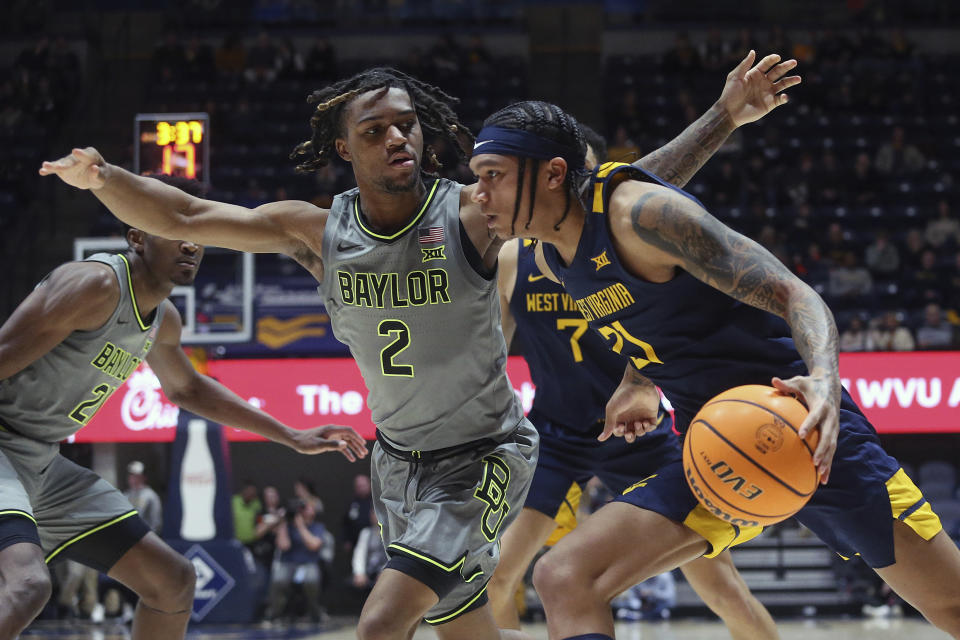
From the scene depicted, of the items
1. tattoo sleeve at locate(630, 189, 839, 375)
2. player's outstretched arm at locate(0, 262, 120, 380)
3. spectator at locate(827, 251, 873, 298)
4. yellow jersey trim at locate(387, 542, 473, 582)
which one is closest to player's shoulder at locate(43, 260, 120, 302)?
player's outstretched arm at locate(0, 262, 120, 380)

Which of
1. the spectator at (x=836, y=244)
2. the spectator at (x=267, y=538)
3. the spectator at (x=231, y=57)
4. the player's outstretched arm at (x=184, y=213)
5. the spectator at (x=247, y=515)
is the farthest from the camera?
the spectator at (x=231, y=57)

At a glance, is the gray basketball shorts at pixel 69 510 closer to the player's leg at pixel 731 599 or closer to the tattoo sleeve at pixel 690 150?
the player's leg at pixel 731 599

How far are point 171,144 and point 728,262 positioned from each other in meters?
6.29

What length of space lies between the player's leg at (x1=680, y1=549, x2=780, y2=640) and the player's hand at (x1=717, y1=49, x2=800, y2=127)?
5.82ft

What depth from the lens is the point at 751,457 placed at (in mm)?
2781

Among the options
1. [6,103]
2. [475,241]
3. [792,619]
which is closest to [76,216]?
[6,103]

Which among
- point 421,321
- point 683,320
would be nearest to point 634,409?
point 683,320

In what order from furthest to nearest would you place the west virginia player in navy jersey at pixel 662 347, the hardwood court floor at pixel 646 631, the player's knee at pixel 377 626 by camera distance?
the hardwood court floor at pixel 646 631
the player's knee at pixel 377 626
the west virginia player in navy jersey at pixel 662 347

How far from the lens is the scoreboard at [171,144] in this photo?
8.17 m

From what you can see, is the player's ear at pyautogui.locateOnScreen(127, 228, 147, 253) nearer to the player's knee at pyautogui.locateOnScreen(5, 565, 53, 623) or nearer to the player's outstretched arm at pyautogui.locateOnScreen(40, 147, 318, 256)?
the player's outstretched arm at pyautogui.locateOnScreen(40, 147, 318, 256)

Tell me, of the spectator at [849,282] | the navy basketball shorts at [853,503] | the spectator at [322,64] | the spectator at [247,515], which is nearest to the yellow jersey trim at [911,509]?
the navy basketball shorts at [853,503]

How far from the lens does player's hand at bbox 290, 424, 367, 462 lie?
4.29 meters

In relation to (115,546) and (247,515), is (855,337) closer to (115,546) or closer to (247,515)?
(247,515)

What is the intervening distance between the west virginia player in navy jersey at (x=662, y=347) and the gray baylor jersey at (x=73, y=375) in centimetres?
177
